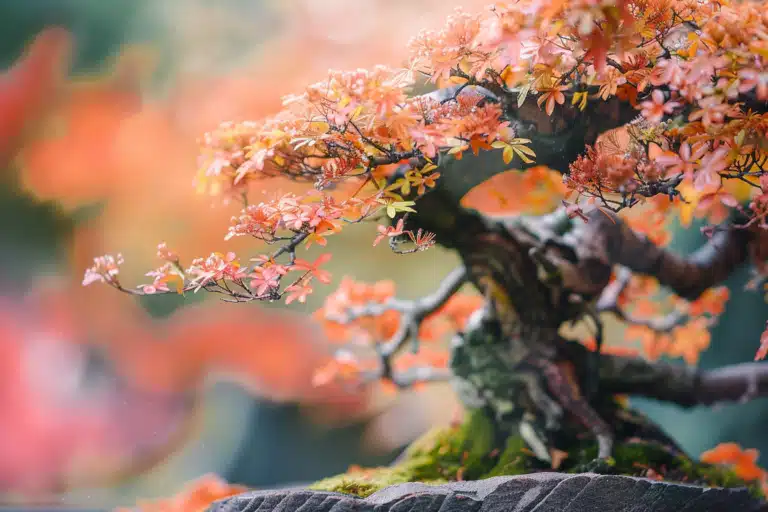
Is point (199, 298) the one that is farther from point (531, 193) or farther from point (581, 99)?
point (581, 99)

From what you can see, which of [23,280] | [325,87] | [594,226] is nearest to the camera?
[325,87]

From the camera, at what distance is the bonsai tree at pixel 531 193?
3.32ft

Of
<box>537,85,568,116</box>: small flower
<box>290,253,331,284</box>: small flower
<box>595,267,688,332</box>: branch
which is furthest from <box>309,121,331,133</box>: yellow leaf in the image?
<box>595,267,688,332</box>: branch

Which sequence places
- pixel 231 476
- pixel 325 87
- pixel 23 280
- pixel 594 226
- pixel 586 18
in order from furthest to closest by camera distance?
pixel 231 476, pixel 23 280, pixel 594 226, pixel 325 87, pixel 586 18

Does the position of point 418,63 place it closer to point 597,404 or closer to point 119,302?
point 597,404

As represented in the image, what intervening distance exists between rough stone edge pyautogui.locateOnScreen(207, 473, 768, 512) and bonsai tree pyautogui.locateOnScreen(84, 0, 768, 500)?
0.68 ft

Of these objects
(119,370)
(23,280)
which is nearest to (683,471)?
(119,370)

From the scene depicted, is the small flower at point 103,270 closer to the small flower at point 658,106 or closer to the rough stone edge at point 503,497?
the rough stone edge at point 503,497

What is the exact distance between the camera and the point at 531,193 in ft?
6.56

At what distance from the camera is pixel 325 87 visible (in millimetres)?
1097

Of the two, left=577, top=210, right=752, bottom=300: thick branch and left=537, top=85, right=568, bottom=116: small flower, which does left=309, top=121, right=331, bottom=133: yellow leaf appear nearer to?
left=537, top=85, right=568, bottom=116: small flower

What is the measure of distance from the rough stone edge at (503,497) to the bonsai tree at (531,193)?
0.21 metres

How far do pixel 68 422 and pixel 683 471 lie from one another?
2.51 meters

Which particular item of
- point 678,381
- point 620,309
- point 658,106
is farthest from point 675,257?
point 658,106
